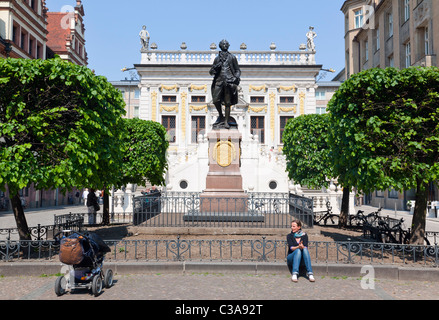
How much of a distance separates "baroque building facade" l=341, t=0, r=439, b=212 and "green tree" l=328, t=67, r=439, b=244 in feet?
44.2

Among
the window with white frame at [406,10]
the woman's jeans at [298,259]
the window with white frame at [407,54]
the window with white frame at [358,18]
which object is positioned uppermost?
the window with white frame at [358,18]

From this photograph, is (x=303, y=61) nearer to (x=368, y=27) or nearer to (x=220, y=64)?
(x=368, y=27)

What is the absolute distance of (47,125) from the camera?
9117 millimetres

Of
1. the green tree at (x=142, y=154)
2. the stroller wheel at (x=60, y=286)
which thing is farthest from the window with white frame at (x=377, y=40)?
the stroller wheel at (x=60, y=286)

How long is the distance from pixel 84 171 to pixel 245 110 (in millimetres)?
33269

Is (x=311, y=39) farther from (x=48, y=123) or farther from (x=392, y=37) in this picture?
(x=48, y=123)

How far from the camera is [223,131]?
13656mm

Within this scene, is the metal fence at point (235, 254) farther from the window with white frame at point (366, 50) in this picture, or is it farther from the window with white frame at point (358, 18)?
the window with white frame at point (358, 18)

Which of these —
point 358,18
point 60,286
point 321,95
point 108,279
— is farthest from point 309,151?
point 321,95

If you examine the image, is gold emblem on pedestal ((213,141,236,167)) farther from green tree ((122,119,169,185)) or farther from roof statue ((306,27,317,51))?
roof statue ((306,27,317,51))

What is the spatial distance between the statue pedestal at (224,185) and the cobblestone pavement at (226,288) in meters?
3.94

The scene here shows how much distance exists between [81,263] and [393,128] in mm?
7636

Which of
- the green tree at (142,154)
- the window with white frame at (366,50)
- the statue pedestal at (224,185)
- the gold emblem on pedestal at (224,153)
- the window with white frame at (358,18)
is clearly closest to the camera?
the statue pedestal at (224,185)

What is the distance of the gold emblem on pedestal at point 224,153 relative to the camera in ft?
44.1
